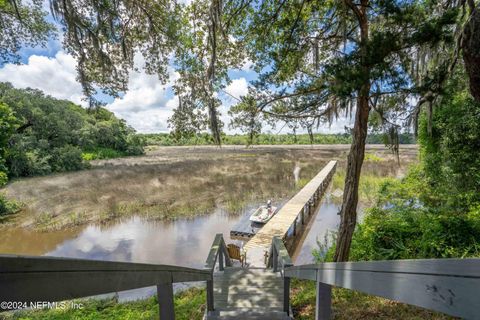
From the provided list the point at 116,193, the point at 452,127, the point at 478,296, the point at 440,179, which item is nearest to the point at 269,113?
the point at 478,296

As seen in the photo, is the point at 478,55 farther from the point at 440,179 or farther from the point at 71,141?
the point at 71,141

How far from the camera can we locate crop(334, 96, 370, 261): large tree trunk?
4.25 meters

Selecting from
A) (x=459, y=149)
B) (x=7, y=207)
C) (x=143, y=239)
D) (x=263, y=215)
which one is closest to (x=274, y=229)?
(x=263, y=215)

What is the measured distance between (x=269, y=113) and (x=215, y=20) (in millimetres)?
2303

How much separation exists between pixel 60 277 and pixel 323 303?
1.48 meters

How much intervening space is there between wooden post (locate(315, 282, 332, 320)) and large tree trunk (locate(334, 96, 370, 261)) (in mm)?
3255

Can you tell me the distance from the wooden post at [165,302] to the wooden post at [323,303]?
929 mm

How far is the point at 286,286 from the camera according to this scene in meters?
2.96

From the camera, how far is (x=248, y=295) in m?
3.79

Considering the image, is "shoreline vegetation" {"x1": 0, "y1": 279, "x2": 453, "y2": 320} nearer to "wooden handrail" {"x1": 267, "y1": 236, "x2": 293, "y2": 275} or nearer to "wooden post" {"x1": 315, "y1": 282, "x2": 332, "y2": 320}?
"wooden handrail" {"x1": 267, "y1": 236, "x2": 293, "y2": 275}

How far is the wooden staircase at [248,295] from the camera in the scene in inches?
111

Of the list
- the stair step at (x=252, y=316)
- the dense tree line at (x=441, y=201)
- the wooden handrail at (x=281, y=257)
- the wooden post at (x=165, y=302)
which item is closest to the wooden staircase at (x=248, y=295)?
the stair step at (x=252, y=316)

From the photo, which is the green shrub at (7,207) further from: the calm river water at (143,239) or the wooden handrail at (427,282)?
the wooden handrail at (427,282)

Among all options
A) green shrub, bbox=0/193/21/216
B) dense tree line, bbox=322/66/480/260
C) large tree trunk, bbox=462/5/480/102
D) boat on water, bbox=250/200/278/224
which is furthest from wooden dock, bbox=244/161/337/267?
green shrub, bbox=0/193/21/216
